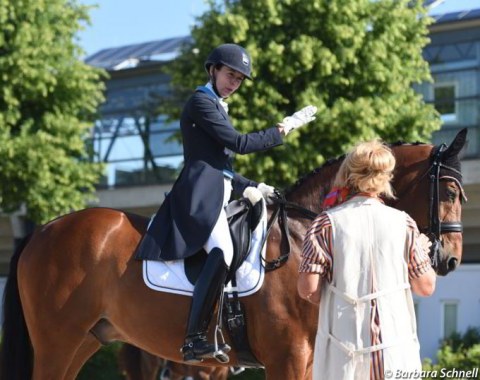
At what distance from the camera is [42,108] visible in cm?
1586

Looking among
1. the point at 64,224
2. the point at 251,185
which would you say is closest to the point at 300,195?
the point at 251,185

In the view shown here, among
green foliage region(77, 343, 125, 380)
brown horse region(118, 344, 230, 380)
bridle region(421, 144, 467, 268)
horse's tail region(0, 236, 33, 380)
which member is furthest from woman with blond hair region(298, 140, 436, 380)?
green foliage region(77, 343, 125, 380)

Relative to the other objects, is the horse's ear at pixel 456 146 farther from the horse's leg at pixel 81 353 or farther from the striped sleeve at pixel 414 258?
the horse's leg at pixel 81 353

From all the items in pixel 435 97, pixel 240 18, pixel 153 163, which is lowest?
pixel 153 163

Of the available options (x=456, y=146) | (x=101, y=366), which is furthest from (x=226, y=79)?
(x=101, y=366)

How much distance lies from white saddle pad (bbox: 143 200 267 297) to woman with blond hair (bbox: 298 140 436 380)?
1.57m

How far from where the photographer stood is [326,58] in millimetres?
13656

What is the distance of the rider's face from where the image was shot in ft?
20.7

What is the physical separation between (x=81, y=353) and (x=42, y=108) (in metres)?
9.53

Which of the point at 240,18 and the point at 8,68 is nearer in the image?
the point at 240,18

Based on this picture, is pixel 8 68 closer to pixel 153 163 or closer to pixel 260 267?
pixel 153 163

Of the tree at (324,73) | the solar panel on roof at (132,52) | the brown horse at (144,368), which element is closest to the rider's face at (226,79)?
the brown horse at (144,368)

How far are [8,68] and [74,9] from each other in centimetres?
208

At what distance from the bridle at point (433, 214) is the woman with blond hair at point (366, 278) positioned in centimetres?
131
